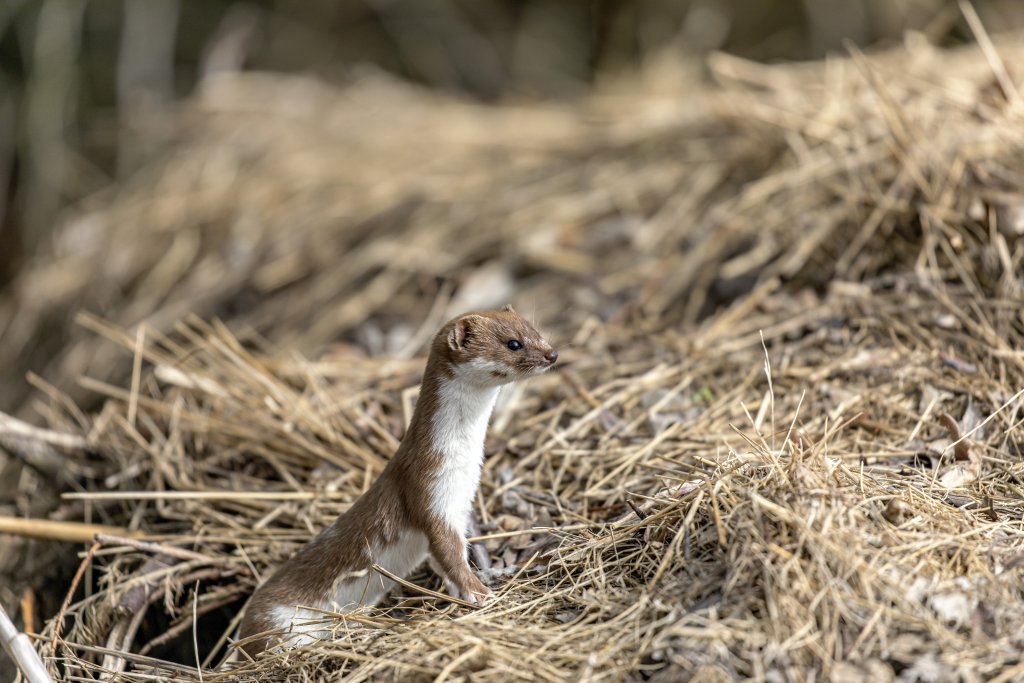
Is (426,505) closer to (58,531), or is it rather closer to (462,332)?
(462,332)

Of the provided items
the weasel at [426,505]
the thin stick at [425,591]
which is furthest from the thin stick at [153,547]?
the thin stick at [425,591]

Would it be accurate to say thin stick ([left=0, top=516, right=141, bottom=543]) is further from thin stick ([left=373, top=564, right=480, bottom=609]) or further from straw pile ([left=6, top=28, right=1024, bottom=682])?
thin stick ([left=373, top=564, right=480, bottom=609])

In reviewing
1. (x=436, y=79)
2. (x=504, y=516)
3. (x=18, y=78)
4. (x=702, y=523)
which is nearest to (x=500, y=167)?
(x=504, y=516)

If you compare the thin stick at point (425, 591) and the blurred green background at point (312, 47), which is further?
the blurred green background at point (312, 47)

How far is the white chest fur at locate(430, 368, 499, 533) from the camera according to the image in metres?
2.95

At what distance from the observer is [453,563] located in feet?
9.47

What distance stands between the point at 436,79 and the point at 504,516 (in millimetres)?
8141

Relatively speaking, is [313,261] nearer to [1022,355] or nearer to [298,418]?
[298,418]

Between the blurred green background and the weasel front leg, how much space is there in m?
5.68

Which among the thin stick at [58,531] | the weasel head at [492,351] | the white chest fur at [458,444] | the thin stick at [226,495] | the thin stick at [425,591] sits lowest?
the thin stick at [58,531]

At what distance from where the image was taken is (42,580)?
3.69 meters

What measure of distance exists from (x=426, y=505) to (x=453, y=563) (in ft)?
0.64

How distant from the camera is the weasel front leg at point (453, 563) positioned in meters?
2.85

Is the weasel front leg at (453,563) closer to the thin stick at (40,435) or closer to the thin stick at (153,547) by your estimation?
the thin stick at (153,547)
